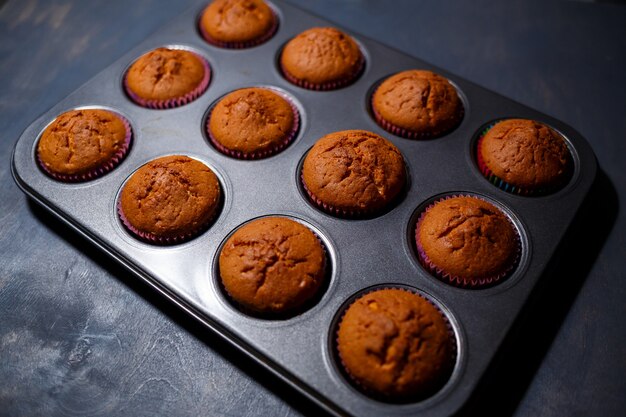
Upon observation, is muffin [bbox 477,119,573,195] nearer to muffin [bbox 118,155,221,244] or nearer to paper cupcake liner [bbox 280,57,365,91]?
paper cupcake liner [bbox 280,57,365,91]

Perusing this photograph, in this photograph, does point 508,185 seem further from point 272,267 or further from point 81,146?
point 81,146

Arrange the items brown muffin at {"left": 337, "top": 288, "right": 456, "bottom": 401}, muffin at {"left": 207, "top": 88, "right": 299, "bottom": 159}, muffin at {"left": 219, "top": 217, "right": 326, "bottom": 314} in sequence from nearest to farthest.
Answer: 1. brown muffin at {"left": 337, "top": 288, "right": 456, "bottom": 401}
2. muffin at {"left": 219, "top": 217, "right": 326, "bottom": 314}
3. muffin at {"left": 207, "top": 88, "right": 299, "bottom": 159}

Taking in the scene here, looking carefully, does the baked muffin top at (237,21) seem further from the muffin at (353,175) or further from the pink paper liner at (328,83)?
the muffin at (353,175)

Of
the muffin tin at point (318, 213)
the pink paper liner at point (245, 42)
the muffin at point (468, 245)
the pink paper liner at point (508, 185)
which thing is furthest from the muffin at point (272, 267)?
the pink paper liner at point (245, 42)

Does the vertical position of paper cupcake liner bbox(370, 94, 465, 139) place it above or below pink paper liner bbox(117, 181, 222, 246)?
above

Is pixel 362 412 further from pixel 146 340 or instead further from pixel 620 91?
pixel 620 91

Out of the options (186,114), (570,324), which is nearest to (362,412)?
(570,324)

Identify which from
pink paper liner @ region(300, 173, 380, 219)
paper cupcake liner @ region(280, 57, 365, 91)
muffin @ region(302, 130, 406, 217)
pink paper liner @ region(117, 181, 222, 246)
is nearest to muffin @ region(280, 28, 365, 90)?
paper cupcake liner @ region(280, 57, 365, 91)
